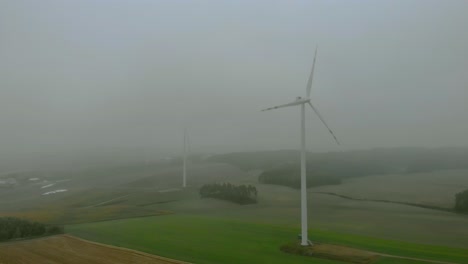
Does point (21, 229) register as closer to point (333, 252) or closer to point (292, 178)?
point (333, 252)

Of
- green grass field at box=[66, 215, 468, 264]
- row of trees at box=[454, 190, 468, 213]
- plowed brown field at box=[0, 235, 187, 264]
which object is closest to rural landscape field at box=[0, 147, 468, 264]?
green grass field at box=[66, 215, 468, 264]

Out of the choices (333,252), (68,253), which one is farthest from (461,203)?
(68,253)

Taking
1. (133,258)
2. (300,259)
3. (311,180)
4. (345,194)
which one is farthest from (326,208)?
(133,258)

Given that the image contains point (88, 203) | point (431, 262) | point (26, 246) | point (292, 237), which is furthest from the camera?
point (88, 203)

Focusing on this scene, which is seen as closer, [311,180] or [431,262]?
[431,262]

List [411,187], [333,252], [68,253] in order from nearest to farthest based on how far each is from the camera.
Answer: [333,252], [68,253], [411,187]

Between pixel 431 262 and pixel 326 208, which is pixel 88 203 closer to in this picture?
pixel 326 208

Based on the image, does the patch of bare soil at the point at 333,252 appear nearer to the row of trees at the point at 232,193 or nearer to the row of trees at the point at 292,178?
the row of trees at the point at 232,193
